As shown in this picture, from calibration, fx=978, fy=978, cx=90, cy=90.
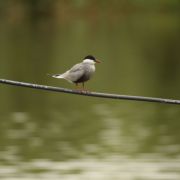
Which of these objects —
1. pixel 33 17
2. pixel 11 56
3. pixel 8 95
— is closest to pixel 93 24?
pixel 33 17

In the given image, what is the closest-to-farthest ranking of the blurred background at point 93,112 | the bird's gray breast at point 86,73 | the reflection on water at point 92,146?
1. the bird's gray breast at point 86,73
2. the reflection on water at point 92,146
3. the blurred background at point 93,112

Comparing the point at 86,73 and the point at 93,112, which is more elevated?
the point at 93,112

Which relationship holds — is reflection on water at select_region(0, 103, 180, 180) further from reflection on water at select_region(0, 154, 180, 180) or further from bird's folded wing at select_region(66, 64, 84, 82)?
bird's folded wing at select_region(66, 64, 84, 82)

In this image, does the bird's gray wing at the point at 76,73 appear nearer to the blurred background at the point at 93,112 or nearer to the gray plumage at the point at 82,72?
the gray plumage at the point at 82,72

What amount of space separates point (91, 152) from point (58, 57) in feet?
59.5

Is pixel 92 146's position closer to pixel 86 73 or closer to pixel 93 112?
pixel 93 112

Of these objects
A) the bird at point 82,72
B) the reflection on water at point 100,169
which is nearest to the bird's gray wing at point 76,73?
the bird at point 82,72

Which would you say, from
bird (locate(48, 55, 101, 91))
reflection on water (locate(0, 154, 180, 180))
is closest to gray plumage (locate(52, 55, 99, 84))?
bird (locate(48, 55, 101, 91))

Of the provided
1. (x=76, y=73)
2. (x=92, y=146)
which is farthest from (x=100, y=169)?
(x=76, y=73)

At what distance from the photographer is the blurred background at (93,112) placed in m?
15.0

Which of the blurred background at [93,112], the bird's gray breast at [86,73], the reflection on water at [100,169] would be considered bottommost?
the bird's gray breast at [86,73]

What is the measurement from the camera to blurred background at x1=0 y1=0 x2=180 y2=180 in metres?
15.0

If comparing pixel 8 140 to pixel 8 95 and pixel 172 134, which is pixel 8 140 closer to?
pixel 172 134

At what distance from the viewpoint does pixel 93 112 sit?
20219mm
